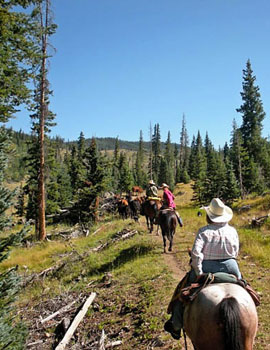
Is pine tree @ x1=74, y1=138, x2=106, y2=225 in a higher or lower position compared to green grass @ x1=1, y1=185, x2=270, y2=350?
higher

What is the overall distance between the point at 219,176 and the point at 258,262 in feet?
112

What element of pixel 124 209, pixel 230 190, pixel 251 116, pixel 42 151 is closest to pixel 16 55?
pixel 42 151

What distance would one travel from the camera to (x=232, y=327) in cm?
334

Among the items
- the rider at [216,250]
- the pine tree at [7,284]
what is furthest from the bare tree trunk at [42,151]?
the rider at [216,250]

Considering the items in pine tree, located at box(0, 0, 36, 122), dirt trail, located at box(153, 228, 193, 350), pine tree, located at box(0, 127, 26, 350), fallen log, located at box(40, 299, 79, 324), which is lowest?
fallen log, located at box(40, 299, 79, 324)

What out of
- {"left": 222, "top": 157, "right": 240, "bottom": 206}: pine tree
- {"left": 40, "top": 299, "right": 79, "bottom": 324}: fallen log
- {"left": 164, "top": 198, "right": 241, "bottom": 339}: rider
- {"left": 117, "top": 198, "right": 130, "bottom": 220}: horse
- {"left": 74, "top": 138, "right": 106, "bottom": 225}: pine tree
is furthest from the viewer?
{"left": 222, "top": 157, "right": 240, "bottom": 206}: pine tree

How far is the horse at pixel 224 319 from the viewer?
3.35 m

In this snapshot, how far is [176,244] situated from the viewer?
13516 millimetres

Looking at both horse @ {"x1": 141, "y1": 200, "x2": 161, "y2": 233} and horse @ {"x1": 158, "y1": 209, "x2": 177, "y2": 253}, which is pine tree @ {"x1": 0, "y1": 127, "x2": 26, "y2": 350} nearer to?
horse @ {"x1": 158, "y1": 209, "x2": 177, "y2": 253}

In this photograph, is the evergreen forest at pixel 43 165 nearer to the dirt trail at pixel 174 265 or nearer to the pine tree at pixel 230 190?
the pine tree at pixel 230 190

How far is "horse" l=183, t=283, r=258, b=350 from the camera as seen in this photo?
11.0ft

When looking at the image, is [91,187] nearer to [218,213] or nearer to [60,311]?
[60,311]

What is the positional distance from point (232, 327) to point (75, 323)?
554 centimetres

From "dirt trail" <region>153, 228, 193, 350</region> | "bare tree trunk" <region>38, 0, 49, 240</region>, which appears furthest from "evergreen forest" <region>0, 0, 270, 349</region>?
"dirt trail" <region>153, 228, 193, 350</region>
